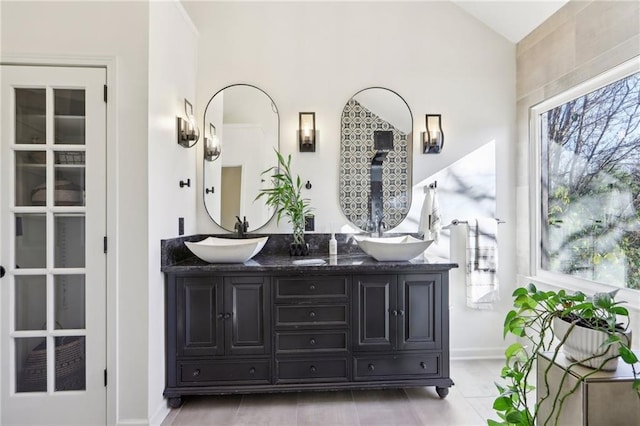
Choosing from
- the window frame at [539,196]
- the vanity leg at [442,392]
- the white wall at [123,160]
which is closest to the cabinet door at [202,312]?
the white wall at [123,160]

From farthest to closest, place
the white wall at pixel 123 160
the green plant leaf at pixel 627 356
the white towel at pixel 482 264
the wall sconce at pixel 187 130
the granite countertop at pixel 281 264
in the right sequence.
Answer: the white towel at pixel 482 264, the wall sconce at pixel 187 130, the granite countertop at pixel 281 264, the white wall at pixel 123 160, the green plant leaf at pixel 627 356

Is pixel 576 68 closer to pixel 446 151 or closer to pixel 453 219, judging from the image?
pixel 446 151

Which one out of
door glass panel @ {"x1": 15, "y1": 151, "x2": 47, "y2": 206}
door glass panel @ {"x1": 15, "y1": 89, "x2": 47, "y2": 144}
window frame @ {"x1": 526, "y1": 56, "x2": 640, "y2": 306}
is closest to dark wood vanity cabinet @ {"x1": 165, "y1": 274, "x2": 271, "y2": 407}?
door glass panel @ {"x1": 15, "y1": 151, "x2": 47, "y2": 206}

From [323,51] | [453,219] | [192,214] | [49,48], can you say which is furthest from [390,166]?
[49,48]

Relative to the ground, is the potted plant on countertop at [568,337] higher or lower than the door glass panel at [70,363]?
higher

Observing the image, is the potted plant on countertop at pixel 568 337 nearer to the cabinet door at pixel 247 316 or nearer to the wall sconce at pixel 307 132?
the cabinet door at pixel 247 316

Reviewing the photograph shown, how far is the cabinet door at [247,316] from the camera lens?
2.22m

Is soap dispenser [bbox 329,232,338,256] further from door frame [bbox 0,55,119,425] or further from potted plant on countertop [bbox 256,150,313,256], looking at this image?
door frame [bbox 0,55,119,425]

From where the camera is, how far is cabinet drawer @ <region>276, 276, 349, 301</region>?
2.24 metres

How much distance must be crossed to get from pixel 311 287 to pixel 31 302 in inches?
63.4

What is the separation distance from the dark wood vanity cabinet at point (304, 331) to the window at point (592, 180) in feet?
3.38

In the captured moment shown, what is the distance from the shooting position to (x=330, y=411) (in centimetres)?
219

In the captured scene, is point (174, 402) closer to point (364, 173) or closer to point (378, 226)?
point (378, 226)

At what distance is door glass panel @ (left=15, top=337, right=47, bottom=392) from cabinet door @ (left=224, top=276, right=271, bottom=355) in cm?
101
